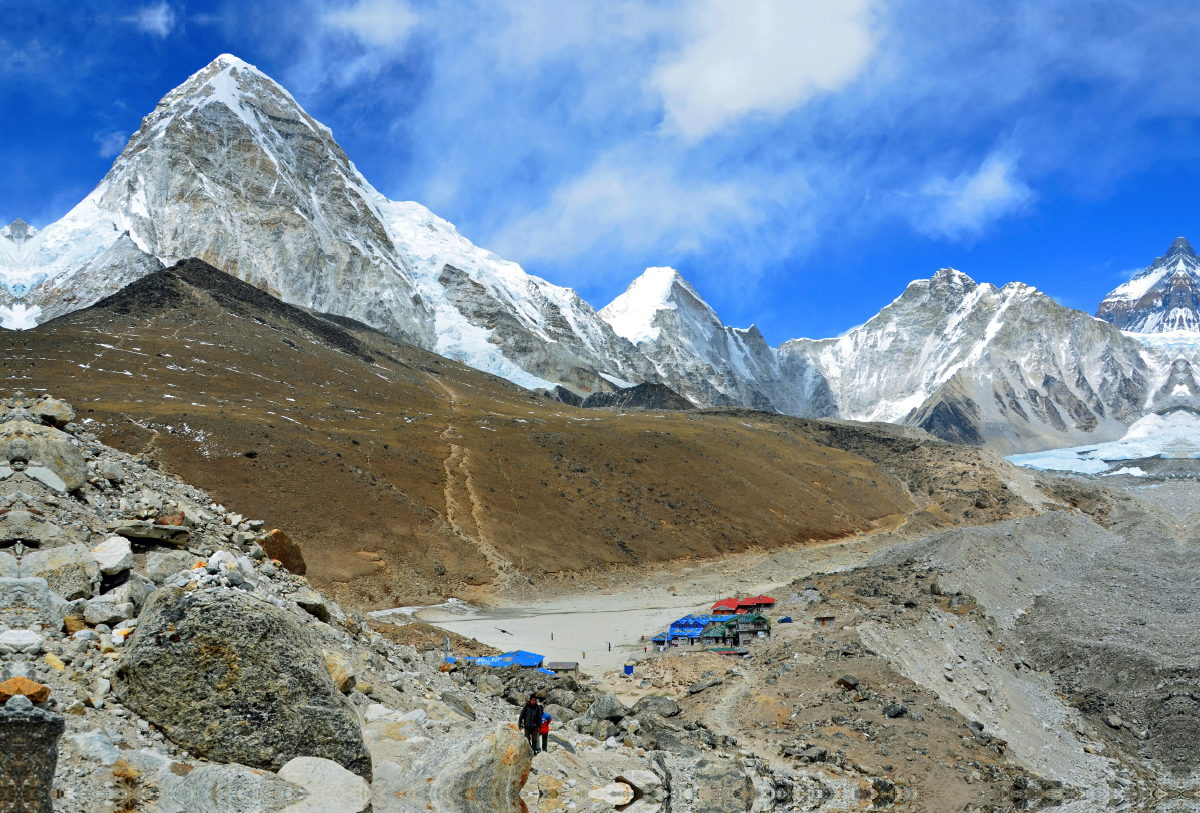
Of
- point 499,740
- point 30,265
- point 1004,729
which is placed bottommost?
point 1004,729

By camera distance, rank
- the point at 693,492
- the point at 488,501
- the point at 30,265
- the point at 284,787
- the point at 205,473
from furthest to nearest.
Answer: the point at 30,265 → the point at 693,492 → the point at 488,501 → the point at 205,473 → the point at 284,787

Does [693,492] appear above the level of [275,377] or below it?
below

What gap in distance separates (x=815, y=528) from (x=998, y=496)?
32729mm

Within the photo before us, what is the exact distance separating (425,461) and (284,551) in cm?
5703

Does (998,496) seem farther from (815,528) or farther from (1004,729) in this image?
(1004,729)

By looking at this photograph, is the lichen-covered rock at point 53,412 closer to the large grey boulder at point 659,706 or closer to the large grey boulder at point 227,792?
the large grey boulder at point 227,792

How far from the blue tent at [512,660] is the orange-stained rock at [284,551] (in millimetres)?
13947

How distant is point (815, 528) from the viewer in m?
87.2

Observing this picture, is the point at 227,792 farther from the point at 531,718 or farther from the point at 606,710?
the point at 606,710

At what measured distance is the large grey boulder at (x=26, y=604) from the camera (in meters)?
9.27

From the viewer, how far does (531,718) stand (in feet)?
48.2

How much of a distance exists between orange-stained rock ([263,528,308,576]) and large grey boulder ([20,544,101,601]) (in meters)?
6.77

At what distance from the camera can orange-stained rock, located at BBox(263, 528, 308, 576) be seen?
701 inches

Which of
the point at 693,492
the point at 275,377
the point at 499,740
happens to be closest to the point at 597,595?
the point at 693,492
